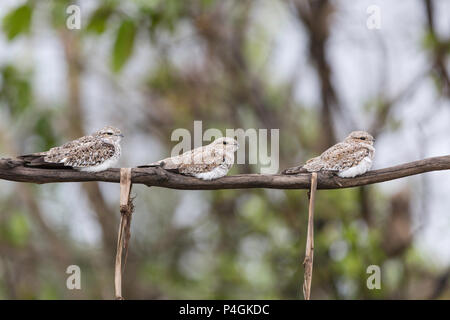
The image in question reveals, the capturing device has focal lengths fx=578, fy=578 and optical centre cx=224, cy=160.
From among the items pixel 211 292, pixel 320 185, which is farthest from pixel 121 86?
pixel 320 185

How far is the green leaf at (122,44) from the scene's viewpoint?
3.87 m

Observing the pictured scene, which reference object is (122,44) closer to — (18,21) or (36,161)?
(18,21)

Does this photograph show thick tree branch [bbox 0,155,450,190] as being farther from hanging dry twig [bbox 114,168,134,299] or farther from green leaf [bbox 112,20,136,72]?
green leaf [bbox 112,20,136,72]

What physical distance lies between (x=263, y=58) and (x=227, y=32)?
1648mm

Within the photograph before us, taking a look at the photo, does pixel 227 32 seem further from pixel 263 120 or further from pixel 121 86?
pixel 121 86

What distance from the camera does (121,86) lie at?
7.36 meters

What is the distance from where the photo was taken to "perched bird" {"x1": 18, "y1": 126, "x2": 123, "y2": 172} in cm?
199

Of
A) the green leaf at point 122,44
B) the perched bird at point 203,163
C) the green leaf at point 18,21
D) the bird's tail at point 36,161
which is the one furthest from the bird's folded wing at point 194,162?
the green leaf at point 18,21

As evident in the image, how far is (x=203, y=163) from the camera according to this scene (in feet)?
6.88

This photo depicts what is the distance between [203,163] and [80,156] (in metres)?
0.44

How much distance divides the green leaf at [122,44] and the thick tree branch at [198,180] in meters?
1.96

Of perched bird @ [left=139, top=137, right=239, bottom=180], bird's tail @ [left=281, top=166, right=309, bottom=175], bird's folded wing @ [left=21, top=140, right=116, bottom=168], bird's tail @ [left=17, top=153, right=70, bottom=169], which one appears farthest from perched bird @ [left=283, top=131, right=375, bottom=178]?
bird's tail @ [left=17, top=153, right=70, bottom=169]
